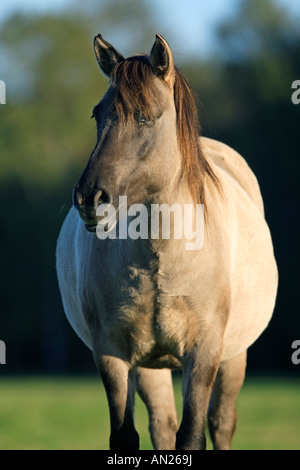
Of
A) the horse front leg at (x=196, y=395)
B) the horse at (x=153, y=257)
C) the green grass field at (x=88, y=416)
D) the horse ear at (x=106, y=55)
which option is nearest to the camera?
the horse at (x=153, y=257)

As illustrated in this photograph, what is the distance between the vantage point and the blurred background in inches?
1229

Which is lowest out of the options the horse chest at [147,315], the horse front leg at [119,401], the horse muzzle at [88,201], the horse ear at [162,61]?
the horse front leg at [119,401]

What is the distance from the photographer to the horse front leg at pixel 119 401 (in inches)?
179

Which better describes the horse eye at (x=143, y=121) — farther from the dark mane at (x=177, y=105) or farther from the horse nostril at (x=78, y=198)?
the horse nostril at (x=78, y=198)

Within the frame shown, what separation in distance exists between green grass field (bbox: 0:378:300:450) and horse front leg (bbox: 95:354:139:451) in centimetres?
677

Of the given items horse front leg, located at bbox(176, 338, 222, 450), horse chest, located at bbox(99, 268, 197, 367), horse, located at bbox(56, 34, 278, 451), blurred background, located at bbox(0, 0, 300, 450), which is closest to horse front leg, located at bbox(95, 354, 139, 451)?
horse, located at bbox(56, 34, 278, 451)

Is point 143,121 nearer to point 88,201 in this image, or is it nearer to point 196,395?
point 88,201

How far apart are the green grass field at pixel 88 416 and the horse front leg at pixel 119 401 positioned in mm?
6769

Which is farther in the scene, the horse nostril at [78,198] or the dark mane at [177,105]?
the dark mane at [177,105]

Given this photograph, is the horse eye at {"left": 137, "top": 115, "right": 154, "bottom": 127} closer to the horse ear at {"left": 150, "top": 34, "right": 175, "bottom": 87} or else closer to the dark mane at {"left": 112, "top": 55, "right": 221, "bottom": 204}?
the dark mane at {"left": 112, "top": 55, "right": 221, "bottom": 204}

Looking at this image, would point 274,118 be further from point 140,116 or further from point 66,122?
point 140,116

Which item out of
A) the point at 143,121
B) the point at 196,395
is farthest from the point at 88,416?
the point at 143,121

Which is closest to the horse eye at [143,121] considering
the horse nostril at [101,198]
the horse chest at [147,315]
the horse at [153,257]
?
the horse at [153,257]
